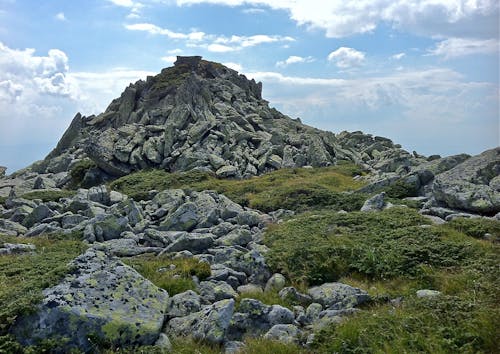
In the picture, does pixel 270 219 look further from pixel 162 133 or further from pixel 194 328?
pixel 162 133

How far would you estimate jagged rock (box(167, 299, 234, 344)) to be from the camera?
10242mm

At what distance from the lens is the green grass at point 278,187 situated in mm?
29328

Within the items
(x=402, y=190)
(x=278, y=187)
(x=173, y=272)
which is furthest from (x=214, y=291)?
(x=278, y=187)

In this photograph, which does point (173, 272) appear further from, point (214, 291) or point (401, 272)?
point (401, 272)

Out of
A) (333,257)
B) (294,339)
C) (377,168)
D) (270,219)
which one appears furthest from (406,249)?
(377,168)

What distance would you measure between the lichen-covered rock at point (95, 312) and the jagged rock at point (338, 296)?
426 centimetres

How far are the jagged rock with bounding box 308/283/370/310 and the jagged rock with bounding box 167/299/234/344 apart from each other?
297 cm

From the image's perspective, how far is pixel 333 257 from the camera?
15703 mm

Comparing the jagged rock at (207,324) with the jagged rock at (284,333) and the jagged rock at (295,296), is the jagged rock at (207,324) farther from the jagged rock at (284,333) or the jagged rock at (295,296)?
the jagged rock at (295,296)

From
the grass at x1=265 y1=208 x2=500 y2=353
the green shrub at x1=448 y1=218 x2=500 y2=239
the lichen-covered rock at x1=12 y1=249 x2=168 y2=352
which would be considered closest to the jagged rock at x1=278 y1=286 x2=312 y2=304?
the grass at x1=265 y1=208 x2=500 y2=353

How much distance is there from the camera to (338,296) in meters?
12.5

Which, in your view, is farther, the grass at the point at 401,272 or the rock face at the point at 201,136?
the rock face at the point at 201,136

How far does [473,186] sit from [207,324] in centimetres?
1855

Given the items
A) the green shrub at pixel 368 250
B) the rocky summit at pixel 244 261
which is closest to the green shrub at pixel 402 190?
the rocky summit at pixel 244 261
